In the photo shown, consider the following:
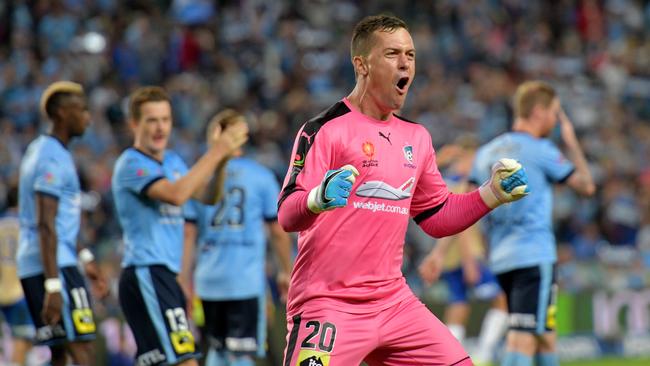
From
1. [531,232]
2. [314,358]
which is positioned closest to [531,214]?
[531,232]

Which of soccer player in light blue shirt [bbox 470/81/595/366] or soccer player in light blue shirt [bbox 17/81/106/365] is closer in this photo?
soccer player in light blue shirt [bbox 17/81/106/365]

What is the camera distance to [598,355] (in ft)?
49.7

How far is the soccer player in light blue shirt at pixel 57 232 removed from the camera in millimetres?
7828

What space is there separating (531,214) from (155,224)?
326cm

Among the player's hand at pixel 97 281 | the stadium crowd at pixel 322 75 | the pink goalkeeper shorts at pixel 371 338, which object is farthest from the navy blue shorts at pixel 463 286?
the pink goalkeeper shorts at pixel 371 338

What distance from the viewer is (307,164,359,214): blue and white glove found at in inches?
196

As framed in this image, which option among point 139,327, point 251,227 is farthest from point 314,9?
point 139,327

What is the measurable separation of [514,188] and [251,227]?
397 centimetres

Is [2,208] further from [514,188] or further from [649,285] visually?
[514,188]

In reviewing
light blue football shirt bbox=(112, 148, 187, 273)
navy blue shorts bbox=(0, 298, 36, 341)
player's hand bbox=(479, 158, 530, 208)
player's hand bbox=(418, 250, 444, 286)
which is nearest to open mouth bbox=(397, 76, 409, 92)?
player's hand bbox=(479, 158, 530, 208)

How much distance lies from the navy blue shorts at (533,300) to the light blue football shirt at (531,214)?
0.28 feet

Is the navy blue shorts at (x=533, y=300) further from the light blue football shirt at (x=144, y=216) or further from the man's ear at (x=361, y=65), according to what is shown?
the man's ear at (x=361, y=65)

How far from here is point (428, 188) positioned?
19.8 ft

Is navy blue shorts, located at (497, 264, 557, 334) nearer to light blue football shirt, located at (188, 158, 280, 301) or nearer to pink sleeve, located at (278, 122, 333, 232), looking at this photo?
light blue football shirt, located at (188, 158, 280, 301)
